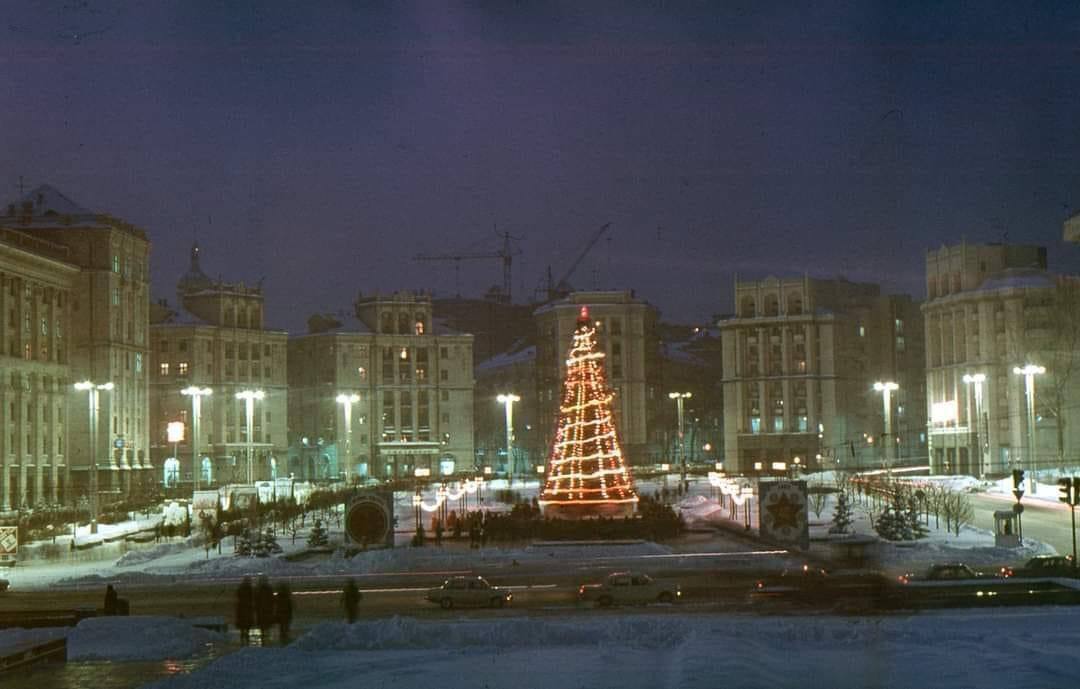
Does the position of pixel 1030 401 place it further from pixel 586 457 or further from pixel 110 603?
pixel 110 603

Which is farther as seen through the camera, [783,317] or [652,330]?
[652,330]

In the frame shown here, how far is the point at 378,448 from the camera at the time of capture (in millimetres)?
127625

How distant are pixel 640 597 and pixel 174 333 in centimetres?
9293

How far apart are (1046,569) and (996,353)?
7387cm

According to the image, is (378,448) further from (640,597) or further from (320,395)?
(640,597)

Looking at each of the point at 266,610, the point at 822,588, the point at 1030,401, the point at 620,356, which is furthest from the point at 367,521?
the point at 620,356

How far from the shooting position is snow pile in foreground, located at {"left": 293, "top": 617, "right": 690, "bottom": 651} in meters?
25.4

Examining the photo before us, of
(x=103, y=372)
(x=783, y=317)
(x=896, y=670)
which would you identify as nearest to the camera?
(x=896, y=670)

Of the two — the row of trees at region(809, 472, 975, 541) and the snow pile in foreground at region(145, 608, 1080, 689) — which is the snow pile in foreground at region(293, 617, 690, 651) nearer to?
the snow pile in foreground at region(145, 608, 1080, 689)

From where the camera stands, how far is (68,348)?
8994 cm

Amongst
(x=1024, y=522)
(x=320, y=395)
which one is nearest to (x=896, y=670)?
(x=1024, y=522)

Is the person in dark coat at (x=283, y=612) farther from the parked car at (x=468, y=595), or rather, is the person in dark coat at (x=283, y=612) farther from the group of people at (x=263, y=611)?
the parked car at (x=468, y=595)

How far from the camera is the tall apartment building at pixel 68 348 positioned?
81125 mm

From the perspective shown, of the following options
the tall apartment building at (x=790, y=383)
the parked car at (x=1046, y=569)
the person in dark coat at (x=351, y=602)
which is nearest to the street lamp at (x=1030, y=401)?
the tall apartment building at (x=790, y=383)
